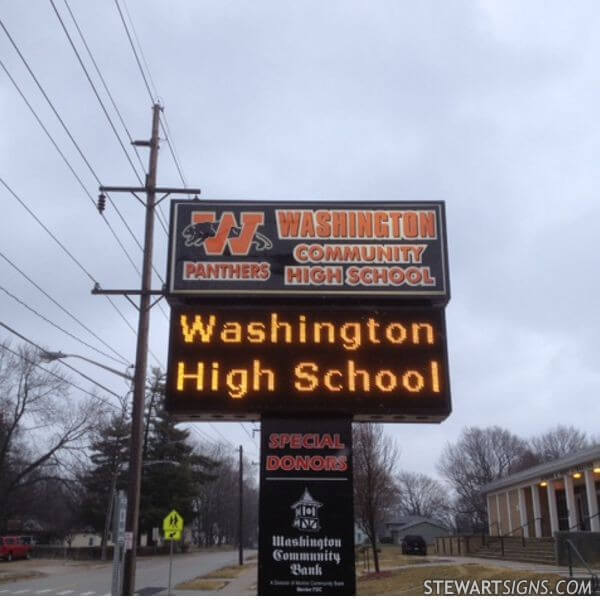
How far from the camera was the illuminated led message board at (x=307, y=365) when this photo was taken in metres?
12.9

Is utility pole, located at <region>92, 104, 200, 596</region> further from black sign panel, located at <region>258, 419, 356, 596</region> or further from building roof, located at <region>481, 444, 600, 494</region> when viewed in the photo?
building roof, located at <region>481, 444, 600, 494</region>

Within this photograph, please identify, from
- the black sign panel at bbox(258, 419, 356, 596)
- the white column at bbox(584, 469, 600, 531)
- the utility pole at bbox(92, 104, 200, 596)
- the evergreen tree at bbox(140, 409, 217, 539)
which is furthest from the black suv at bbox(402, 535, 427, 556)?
the black sign panel at bbox(258, 419, 356, 596)

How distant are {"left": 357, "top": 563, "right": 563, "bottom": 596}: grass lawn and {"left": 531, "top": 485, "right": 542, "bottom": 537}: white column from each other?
12.3m

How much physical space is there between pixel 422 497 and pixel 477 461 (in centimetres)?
3177

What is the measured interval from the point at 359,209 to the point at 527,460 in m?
95.8

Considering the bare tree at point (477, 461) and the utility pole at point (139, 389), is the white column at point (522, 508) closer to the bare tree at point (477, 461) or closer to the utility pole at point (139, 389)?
the utility pole at point (139, 389)

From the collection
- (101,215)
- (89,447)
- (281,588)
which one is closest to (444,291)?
(281,588)

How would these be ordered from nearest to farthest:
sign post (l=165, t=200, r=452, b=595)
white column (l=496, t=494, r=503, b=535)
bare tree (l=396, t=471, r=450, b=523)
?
sign post (l=165, t=200, r=452, b=595) < white column (l=496, t=494, r=503, b=535) < bare tree (l=396, t=471, r=450, b=523)

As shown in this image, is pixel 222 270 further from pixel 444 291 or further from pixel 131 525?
pixel 131 525

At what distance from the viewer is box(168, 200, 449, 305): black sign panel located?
14.1 metres

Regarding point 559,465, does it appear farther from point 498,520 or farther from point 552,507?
point 498,520

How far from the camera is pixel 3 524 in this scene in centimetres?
6169

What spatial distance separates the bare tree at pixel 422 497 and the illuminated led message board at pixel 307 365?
12566 centimetres

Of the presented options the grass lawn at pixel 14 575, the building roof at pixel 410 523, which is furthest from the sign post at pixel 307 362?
the building roof at pixel 410 523
